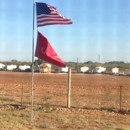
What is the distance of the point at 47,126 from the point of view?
11.0 m

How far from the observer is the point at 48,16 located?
10.7m

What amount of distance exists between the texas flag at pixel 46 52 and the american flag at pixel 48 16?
0.47m

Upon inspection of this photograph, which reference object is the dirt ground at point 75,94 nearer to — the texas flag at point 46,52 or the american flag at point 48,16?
the texas flag at point 46,52

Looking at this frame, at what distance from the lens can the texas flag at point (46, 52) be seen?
10.5 metres

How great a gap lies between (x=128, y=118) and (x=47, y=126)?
3895 mm

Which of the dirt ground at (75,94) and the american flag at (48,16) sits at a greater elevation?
the american flag at (48,16)

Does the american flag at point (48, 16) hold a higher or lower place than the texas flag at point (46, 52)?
higher

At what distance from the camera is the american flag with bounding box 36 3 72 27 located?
417 inches

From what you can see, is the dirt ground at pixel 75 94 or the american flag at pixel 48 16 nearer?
the american flag at pixel 48 16

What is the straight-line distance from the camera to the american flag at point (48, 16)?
10602 mm

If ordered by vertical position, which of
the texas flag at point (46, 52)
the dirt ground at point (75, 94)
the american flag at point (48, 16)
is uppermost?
the american flag at point (48, 16)

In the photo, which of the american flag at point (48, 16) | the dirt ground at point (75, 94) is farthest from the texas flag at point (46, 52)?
the dirt ground at point (75, 94)

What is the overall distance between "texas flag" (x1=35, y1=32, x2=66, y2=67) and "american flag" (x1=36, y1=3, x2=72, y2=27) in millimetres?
469

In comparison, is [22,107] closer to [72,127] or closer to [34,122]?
[34,122]
